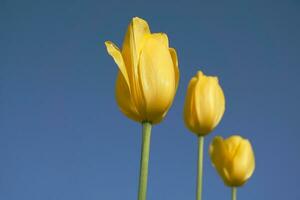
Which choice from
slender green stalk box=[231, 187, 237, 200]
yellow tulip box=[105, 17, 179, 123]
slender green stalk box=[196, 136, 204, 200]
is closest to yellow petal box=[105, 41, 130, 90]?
yellow tulip box=[105, 17, 179, 123]

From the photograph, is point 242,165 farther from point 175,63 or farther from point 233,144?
point 175,63

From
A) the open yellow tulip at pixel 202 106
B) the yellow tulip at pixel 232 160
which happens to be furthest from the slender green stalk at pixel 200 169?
the yellow tulip at pixel 232 160

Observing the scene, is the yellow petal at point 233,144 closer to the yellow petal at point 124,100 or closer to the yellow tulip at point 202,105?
the yellow tulip at point 202,105

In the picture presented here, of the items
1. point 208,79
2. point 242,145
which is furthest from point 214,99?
point 242,145

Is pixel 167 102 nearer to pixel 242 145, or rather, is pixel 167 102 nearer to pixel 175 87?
pixel 175 87

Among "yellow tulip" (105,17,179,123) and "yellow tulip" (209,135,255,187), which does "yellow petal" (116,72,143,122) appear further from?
"yellow tulip" (209,135,255,187)

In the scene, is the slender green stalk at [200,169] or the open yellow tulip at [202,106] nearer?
the slender green stalk at [200,169]
